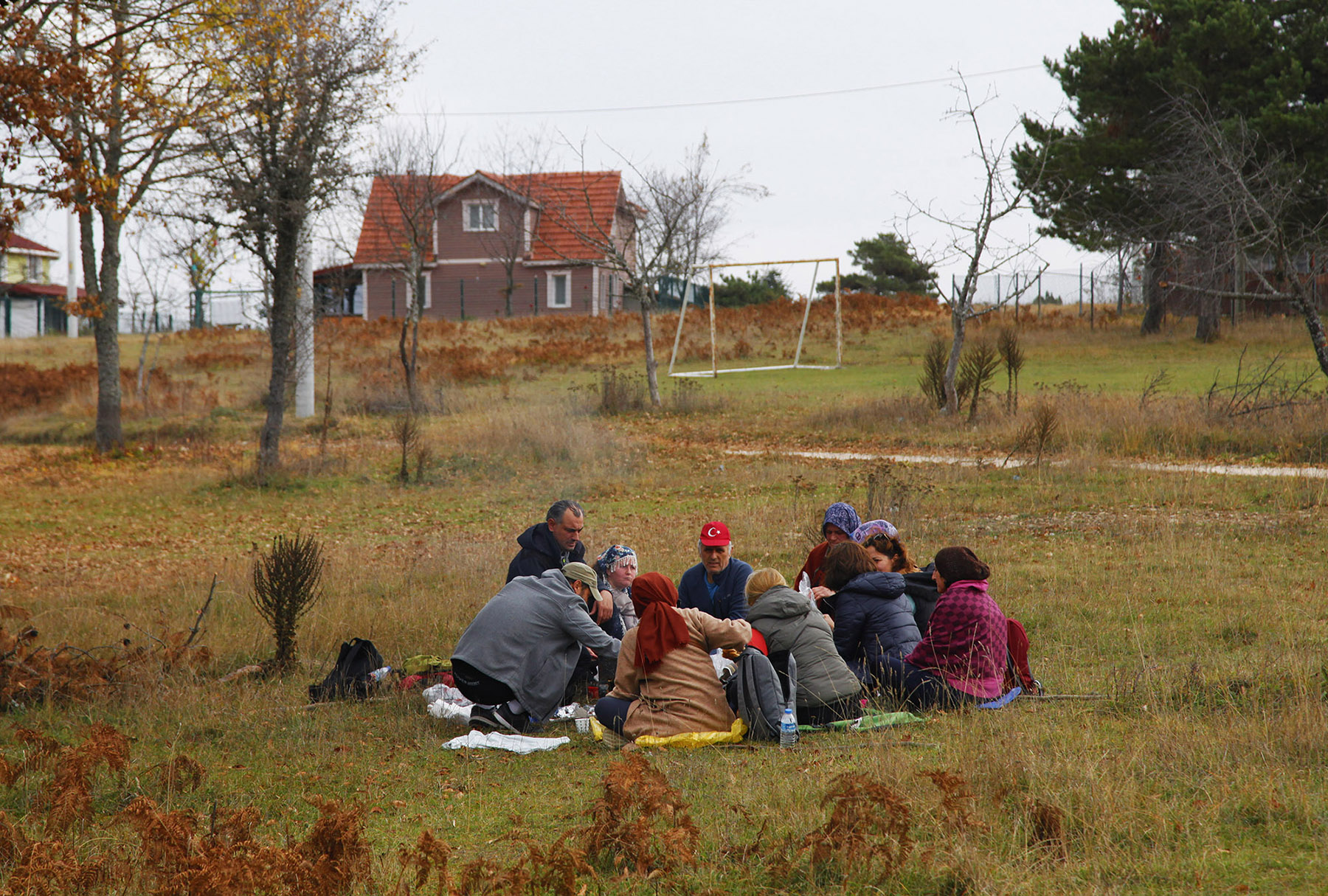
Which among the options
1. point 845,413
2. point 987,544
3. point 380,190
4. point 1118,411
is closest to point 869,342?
point 845,413

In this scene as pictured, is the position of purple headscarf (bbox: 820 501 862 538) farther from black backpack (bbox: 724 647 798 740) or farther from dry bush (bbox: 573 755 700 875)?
dry bush (bbox: 573 755 700 875)

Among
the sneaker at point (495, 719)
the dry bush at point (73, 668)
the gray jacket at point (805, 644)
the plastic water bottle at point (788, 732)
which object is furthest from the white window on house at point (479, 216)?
the plastic water bottle at point (788, 732)

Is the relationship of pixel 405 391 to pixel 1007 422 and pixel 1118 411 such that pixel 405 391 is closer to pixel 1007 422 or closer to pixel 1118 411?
pixel 1007 422

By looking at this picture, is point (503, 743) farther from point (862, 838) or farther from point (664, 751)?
point (862, 838)

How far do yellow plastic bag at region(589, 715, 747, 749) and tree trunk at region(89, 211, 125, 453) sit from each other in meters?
15.5

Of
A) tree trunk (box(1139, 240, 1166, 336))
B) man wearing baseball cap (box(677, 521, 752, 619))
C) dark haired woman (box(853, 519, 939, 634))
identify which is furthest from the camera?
tree trunk (box(1139, 240, 1166, 336))

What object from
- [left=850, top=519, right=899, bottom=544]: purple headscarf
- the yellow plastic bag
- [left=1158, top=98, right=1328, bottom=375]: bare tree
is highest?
[left=1158, top=98, right=1328, bottom=375]: bare tree

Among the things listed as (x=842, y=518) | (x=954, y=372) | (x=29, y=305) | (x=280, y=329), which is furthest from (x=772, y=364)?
(x=29, y=305)

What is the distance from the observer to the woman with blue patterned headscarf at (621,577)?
653cm

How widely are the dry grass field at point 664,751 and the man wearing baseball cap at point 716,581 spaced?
4.64ft

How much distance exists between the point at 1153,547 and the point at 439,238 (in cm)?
3712

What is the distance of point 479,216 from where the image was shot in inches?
1652

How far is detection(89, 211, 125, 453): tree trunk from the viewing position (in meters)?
17.9

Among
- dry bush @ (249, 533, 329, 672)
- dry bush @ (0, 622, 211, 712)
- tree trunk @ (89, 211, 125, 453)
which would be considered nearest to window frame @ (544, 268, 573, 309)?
tree trunk @ (89, 211, 125, 453)
